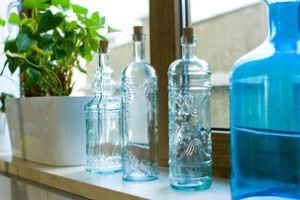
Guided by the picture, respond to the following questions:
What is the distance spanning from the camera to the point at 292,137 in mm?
542

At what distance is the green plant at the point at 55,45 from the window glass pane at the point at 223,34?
258 mm

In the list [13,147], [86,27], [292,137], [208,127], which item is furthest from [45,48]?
[292,137]

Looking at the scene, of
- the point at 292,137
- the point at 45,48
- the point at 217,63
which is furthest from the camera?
the point at 45,48

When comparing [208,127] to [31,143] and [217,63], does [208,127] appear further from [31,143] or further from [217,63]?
[31,143]

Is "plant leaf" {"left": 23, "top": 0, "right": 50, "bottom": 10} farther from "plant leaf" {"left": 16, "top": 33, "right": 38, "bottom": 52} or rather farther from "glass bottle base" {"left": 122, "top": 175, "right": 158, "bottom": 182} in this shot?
"glass bottle base" {"left": 122, "top": 175, "right": 158, "bottom": 182}

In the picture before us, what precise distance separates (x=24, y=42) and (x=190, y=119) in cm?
47

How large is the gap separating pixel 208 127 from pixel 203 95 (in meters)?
0.06

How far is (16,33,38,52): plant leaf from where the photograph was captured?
0.92 m

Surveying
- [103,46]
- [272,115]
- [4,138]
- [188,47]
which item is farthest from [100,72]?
[4,138]

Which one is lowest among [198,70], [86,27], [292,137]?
[292,137]

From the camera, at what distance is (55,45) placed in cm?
97

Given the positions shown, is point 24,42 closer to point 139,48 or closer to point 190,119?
point 139,48

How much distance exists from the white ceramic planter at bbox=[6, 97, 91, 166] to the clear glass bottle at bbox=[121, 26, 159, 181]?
190mm

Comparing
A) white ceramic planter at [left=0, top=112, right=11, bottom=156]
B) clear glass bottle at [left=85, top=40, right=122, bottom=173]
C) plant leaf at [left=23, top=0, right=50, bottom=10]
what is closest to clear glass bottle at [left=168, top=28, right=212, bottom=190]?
clear glass bottle at [left=85, top=40, right=122, bottom=173]
